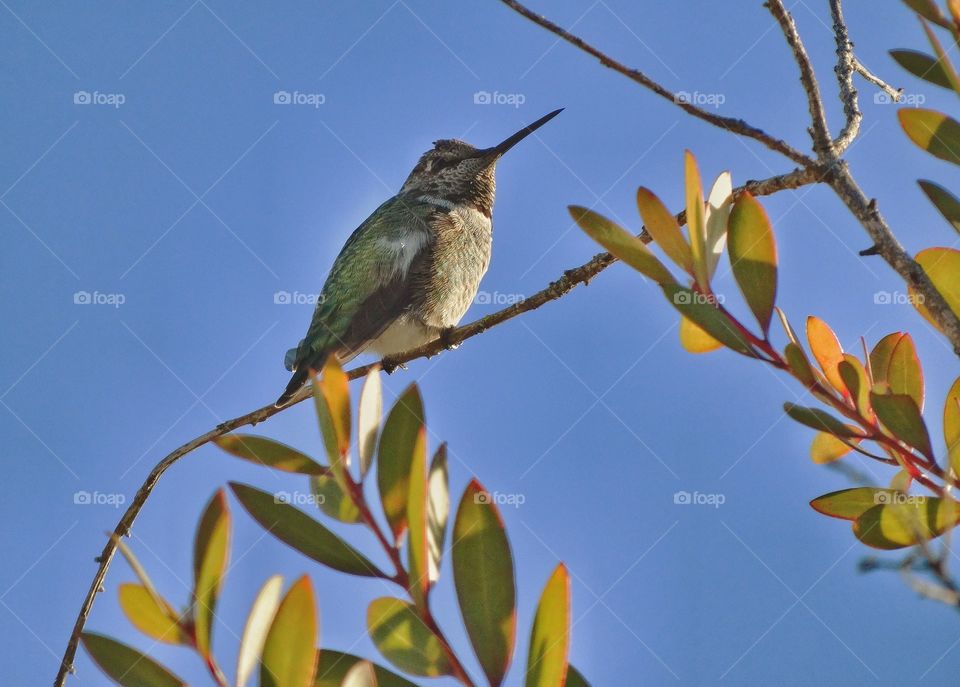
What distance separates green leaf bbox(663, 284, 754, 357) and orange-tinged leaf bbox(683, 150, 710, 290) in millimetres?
28

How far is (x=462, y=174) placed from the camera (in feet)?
20.0

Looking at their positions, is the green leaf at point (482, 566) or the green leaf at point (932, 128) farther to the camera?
the green leaf at point (932, 128)

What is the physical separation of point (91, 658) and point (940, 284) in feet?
4.30

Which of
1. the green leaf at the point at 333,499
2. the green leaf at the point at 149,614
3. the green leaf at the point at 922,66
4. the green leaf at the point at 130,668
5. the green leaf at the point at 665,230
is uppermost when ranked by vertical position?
the green leaf at the point at 922,66

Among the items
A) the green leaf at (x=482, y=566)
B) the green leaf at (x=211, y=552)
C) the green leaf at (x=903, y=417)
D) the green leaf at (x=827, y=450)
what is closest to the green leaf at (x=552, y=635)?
the green leaf at (x=482, y=566)

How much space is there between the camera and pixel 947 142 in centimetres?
145

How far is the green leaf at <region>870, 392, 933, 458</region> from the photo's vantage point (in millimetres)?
1211

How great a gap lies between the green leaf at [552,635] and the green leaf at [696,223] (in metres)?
0.43

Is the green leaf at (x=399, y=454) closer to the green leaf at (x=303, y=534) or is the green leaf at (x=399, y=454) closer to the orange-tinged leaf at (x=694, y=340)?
the green leaf at (x=303, y=534)

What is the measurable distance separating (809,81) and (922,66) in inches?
7.3

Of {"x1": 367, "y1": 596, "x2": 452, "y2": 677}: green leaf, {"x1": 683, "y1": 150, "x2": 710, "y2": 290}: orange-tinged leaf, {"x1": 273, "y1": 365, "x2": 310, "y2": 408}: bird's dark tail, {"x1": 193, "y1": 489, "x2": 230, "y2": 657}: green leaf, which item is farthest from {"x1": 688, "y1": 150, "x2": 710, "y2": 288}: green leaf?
{"x1": 273, "y1": 365, "x2": 310, "y2": 408}: bird's dark tail

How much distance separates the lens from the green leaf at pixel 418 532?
3.37 ft

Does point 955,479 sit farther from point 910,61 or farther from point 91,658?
point 91,658

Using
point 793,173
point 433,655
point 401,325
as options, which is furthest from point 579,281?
point 401,325
